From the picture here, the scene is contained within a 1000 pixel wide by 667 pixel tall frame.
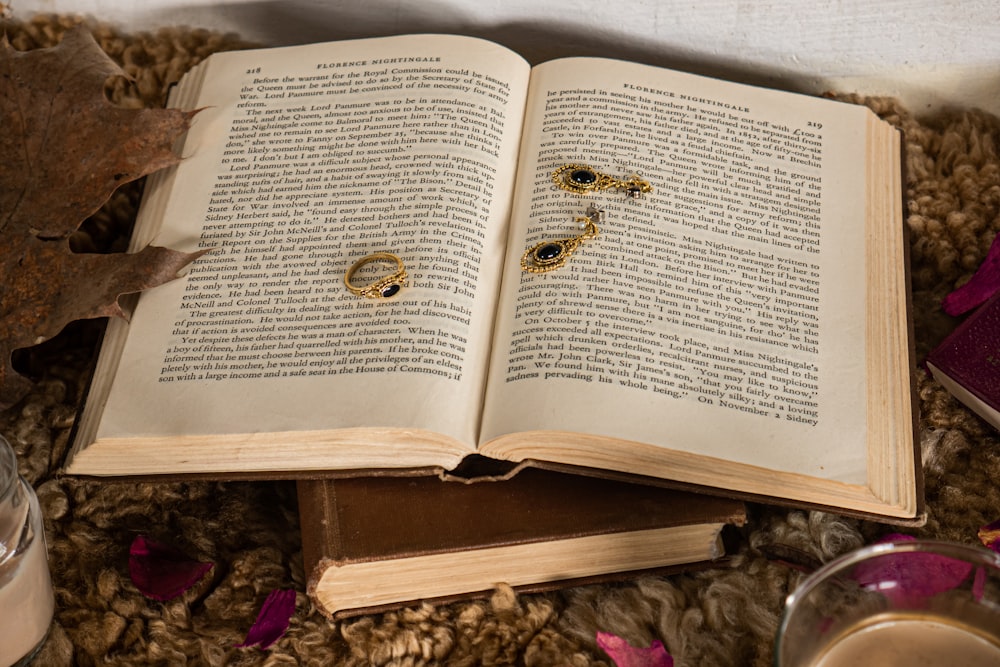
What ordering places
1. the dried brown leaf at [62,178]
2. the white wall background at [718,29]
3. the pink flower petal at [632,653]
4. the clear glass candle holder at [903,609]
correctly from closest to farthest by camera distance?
the clear glass candle holder at [903,609] → the pink flower petal at [632,653] → the dried brown leaf at [62,178] → the white wall background at [718,29]

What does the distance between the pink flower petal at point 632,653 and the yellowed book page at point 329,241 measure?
0.59 ft

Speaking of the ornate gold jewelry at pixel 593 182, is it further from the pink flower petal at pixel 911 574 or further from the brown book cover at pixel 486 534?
the pink flower petal at pixel 911 574

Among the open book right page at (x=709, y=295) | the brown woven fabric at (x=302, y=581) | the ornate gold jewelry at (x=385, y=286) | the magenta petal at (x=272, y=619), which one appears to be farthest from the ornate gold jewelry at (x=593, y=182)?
the magenta petal at (x=272, y=619)

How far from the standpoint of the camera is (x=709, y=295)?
837 millimetres

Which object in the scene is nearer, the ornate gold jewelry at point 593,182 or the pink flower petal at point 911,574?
the pink flower petal at point 911,574

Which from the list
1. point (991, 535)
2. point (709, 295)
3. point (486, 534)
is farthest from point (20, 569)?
point (991, 535)

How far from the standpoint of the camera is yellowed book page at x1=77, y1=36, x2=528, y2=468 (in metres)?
0.78

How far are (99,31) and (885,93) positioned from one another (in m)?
0.82

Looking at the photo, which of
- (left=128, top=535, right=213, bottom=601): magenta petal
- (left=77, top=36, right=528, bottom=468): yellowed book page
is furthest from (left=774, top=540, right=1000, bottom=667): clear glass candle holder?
(left=128, top=535, right=213, bottom=601): magenta petal

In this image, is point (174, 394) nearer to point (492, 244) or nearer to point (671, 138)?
point (492, 244)

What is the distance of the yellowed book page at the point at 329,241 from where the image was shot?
78 cm

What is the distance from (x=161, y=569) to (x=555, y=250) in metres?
0.39

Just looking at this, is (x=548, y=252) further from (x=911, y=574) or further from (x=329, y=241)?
(x=911, y=574)

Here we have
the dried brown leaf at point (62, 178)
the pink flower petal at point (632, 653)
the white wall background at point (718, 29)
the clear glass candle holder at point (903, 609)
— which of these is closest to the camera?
the clear glass candle holder at point (903, 609)
